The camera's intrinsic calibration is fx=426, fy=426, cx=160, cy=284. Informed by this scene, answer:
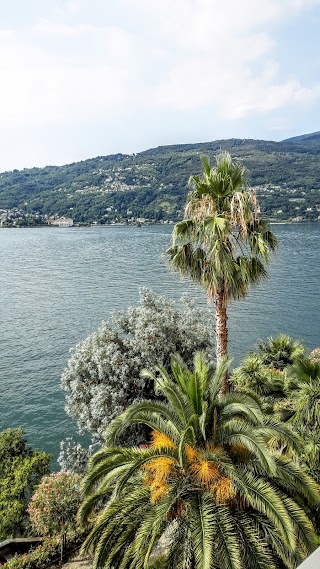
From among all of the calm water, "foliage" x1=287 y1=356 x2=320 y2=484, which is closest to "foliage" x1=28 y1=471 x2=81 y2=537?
"foliage" x1=287 y1=356 x2=320 y2=484

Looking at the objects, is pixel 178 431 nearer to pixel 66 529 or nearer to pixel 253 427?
pixel 253 427

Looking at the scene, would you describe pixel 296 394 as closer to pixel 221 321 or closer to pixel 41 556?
pixel 221 321

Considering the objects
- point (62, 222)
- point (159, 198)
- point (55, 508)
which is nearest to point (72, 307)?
point (55, 508)

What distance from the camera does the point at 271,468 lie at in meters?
5.98

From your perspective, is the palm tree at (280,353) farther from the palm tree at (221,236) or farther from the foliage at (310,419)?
the foliage at (310,419)

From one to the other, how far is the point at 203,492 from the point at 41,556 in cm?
472

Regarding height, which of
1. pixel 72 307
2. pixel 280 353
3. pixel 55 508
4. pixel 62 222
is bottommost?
pixel 72 307

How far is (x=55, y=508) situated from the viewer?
372 inches

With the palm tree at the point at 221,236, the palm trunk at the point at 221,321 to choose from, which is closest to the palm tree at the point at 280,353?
the palm trunk at the point at 221,321

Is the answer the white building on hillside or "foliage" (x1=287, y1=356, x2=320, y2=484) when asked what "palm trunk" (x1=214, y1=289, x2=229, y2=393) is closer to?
"foliage" (x1=287, y1=356, x2=320, y2=484)

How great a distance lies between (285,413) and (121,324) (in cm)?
638

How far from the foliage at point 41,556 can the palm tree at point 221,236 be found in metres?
5.72

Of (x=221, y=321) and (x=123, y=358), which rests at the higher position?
(x=221, y=321)

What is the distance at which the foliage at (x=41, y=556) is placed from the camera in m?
8.59
